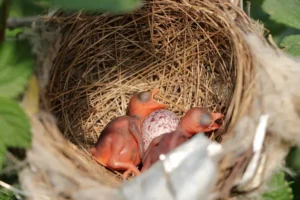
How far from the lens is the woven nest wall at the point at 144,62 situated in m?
1.45

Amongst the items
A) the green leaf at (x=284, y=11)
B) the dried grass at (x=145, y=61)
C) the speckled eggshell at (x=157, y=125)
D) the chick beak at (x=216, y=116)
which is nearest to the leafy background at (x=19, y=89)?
the green leaf at (x=284, y=11)

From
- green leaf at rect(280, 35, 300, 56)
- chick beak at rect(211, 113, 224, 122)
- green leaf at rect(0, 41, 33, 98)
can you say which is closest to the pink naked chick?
chick beak at rect(211, 113, 224, 122)

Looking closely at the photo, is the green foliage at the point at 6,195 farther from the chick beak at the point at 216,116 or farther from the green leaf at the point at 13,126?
the chick beak at the point at 216,116

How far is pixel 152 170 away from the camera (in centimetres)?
100

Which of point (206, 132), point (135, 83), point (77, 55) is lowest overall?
point (206, 132)

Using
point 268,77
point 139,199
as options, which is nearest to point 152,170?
point 139,199

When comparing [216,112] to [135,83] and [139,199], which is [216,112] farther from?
[139,199]

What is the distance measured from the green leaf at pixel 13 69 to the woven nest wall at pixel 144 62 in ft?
1.14

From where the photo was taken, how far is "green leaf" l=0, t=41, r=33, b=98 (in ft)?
3.26

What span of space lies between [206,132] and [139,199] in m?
0.62

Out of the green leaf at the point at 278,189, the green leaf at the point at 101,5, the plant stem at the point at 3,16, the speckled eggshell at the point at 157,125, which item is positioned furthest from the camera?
the speckled eggshell at the point at 157,125

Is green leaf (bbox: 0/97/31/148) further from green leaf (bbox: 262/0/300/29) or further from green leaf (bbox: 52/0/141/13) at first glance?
green leaf (bbox: 262/0/300/29)

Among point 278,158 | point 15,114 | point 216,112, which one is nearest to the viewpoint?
point 15,114

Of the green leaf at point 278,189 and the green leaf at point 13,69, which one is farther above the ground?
the green leaf at point 13,69
